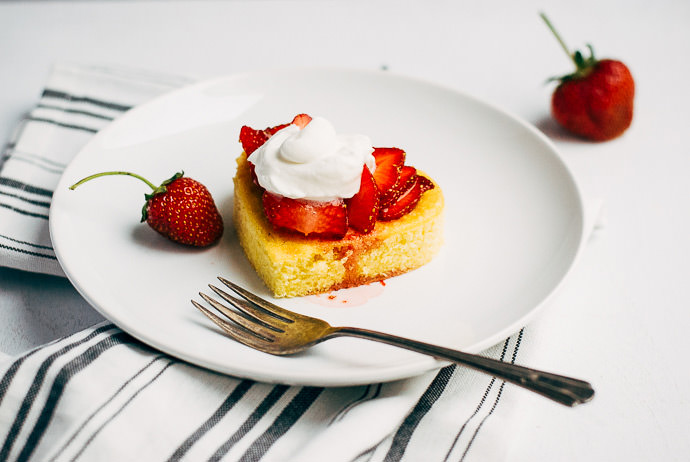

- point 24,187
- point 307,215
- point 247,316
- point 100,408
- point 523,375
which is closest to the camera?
point 523,375

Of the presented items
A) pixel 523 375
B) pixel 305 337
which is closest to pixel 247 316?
pixel 305 337

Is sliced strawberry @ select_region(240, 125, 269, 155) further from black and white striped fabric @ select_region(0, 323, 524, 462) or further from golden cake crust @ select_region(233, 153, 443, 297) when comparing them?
black and white striped fabric @ select_region(0, 323, 524, 462)

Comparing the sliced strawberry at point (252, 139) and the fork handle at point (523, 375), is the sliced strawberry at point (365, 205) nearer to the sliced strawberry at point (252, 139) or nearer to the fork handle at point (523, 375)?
the sliced strawberry at point (252, 139)

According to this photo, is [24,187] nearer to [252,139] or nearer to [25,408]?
[252,139]

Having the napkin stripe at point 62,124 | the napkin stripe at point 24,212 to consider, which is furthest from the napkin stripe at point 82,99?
the napkin stripe at point 24,212

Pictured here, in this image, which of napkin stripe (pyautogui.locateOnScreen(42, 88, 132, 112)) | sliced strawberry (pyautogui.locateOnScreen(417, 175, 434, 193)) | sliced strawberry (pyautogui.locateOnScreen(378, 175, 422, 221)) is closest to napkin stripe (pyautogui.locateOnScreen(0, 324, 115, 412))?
sliced strawberry (pyautogui.locateOnScreen(378, 175, 422, 221))

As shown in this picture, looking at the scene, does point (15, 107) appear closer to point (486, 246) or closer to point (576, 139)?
point (486, 246)
